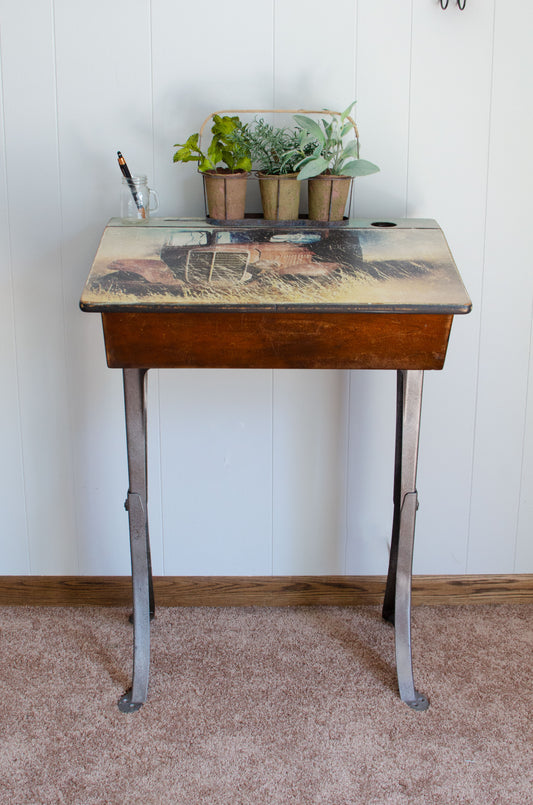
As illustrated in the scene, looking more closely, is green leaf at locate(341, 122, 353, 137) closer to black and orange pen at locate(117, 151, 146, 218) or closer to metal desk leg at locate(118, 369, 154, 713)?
black and orange pen at locate(117, 151, 146, 218)

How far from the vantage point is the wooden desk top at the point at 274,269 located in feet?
5.40

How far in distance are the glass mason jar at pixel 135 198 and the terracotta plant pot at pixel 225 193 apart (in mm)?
164

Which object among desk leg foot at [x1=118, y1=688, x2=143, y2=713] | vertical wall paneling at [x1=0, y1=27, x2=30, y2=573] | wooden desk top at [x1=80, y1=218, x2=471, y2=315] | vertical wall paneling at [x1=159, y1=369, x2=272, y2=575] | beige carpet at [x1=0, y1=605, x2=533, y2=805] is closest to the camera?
wooden desk top at [x1=80, y1=218, x2=471, y2=315]

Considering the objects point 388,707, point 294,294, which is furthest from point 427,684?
point 294,294

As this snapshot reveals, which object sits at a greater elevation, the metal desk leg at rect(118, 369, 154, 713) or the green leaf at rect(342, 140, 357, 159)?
the green leaf at rect(342, 140, 357, 159)

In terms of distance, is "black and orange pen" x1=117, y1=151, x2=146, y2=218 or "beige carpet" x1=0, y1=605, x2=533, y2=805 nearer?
"beige carpet" x1=0, y1=605, x2=533, y2=805

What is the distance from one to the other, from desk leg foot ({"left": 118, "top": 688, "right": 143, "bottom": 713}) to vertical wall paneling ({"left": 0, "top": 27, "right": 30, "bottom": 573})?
609 millimetres

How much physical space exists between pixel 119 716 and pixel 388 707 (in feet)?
2.21

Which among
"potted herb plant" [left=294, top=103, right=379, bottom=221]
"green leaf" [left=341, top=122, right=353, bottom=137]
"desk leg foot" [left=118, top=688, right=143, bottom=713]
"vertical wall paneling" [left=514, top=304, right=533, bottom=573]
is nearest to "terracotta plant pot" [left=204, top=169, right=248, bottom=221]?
"potted herb plant" [left=294, top=103, right=379, bottom=221]

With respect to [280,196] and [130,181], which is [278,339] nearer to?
[280,196]

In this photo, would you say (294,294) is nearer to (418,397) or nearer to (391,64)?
(418,397)

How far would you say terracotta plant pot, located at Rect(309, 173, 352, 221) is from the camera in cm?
192

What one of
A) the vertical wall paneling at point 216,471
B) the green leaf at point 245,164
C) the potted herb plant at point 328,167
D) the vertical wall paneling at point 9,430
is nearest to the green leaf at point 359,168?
the potted herb plant at point 328,167

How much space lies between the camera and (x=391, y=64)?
2.04 metres
